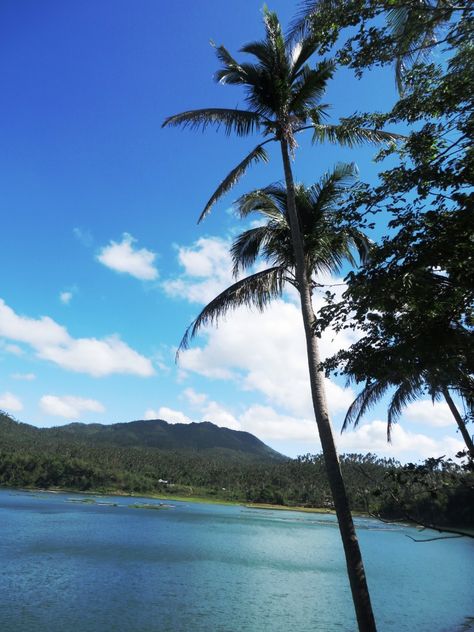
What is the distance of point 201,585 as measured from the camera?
2731 cm

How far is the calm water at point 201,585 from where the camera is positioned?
19500 mm

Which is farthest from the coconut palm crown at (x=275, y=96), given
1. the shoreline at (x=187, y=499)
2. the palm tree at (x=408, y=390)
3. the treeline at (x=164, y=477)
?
the shoreline at (x=187, y=499)

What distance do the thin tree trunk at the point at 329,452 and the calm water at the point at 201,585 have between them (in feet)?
47.8

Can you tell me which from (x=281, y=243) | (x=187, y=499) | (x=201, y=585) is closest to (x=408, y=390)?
(x=281, y=243)

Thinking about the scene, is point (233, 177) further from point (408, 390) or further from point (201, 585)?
point (201, 585)

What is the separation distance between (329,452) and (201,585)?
24213 mm

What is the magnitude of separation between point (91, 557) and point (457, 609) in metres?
25.0

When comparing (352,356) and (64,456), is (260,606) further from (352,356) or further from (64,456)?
(64,456)

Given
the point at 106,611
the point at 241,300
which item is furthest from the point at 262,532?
the point at 241,300

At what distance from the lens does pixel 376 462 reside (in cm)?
18450

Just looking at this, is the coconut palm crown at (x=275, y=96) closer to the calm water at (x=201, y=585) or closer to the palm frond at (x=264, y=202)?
the palm frond at (x=264, y=202)

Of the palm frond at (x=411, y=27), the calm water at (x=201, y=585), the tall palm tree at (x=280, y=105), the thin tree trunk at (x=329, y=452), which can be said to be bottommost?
the calm water at (x=201, y=585)

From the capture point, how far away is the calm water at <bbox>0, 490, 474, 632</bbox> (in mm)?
19500

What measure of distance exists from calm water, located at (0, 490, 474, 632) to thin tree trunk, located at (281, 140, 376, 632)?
14555 mm
